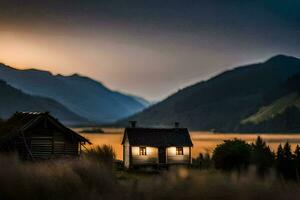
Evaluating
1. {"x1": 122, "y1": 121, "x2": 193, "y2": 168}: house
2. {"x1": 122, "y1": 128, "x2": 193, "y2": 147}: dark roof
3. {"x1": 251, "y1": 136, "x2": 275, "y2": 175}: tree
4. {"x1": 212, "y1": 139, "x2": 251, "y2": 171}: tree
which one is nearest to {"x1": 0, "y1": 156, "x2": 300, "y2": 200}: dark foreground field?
{"x1": 251, "y1": 136, "x2": 275, "y2": 175}: tree

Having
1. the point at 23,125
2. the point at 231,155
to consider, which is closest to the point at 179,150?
the point at 231,155

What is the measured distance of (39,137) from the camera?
39719mm

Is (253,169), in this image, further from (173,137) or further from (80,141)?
(173,137)

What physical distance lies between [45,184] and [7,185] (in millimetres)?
980

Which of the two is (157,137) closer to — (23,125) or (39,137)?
A: (39,137)

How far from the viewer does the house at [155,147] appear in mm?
52406

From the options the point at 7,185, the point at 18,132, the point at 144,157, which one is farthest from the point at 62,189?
the point at 144,157

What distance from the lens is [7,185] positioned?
1215 cm

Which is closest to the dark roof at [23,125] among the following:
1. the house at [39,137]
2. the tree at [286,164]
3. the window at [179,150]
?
the house at [39,137]

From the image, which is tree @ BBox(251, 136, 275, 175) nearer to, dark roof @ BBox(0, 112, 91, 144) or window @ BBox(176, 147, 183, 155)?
window @ BBox(176, 147, 183, 155)

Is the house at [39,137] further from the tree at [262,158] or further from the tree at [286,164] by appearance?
the tree at [286,164]

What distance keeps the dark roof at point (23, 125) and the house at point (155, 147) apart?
1230 cm

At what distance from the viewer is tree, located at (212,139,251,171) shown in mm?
40969

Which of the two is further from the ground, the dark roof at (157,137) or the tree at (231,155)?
the dark roof at (157,137)
